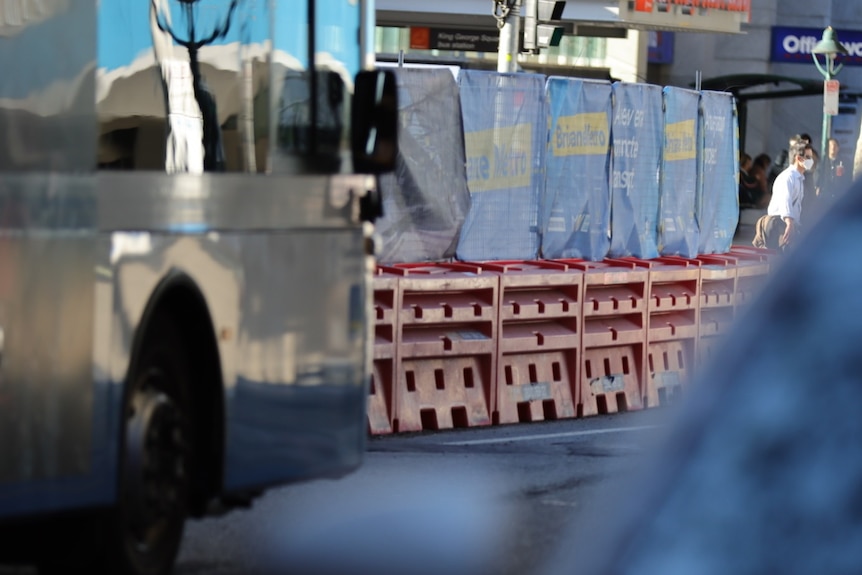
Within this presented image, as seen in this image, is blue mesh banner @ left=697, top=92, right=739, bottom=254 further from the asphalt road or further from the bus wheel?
the bus wheel

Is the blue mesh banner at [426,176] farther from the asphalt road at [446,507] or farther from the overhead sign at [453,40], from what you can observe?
the overhead sign at [453,40]

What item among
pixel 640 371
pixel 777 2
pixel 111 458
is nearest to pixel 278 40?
pixel 111 458

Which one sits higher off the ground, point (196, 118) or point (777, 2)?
point (777, 2)

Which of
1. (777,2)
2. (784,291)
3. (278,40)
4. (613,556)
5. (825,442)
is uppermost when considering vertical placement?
(777,2)

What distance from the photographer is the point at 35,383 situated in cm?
588

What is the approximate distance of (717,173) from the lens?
62.4ft

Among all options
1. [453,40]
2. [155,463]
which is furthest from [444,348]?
[453,40]

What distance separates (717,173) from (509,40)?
703 centimetres

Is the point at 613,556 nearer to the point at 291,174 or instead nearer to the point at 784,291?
the point at 784,291

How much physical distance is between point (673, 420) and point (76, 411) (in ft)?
14.1

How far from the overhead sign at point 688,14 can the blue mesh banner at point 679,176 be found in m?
20.6

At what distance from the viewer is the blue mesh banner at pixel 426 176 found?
13664 mm

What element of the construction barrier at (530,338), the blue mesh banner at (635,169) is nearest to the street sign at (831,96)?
the blue mesh banner at (635,169)

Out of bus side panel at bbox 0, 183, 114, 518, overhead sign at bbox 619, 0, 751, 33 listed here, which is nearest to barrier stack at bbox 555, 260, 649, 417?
bus side panel at bbox 0, 183, 114, 518
